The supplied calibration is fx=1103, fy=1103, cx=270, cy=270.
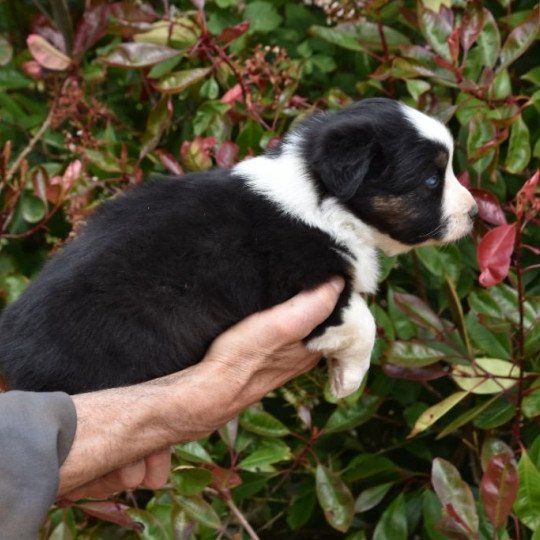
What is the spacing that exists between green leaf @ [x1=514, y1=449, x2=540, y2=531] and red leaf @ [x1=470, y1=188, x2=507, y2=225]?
62cm

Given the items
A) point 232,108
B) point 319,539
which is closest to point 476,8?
point 232,108

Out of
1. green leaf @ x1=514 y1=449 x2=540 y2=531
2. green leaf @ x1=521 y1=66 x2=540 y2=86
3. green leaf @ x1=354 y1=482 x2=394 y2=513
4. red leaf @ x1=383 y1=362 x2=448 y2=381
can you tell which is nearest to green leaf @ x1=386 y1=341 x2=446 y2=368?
red leaf @ x1=383 y1=362 x2=448 y2=381

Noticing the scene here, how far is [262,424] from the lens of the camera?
330cm

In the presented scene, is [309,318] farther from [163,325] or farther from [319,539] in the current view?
[319,539]

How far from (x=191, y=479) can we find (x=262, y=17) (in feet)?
5.37

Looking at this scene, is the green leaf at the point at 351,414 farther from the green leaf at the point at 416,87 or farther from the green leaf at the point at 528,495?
the green leaf at the point at 416,87

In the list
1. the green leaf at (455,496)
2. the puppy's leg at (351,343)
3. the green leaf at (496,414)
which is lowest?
the green leaf at (496,414)

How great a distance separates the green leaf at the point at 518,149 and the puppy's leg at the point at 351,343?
67 cm

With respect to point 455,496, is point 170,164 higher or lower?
higher

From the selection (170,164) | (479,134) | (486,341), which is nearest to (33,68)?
(170,164)

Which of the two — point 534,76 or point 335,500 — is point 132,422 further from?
point 534,76

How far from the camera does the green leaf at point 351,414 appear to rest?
3391 millimetres

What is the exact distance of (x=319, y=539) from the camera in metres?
4.22

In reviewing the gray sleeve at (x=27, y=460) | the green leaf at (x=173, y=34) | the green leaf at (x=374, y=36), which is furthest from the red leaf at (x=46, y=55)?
the gray sleeve at (x=27, y=460)
